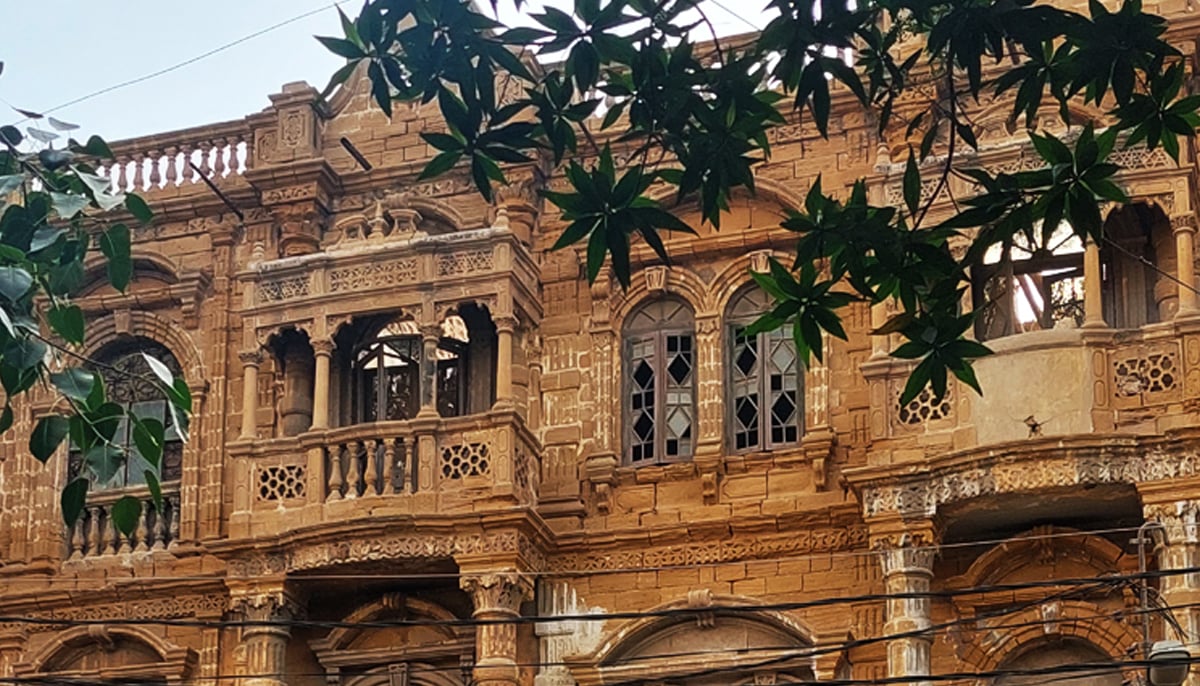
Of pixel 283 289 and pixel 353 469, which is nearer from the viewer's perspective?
pixel 353 469

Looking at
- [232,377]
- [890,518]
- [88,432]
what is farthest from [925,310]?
[232,377]

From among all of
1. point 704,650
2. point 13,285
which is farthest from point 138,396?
point 13,285

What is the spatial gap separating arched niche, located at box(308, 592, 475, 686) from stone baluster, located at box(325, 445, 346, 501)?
1.12m

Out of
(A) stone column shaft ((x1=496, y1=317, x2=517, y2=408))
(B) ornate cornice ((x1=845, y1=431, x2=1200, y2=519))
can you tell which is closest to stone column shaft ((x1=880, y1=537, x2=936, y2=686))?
(B) ornate cornice ((x1=845, y1=431, x2=1200, y2=519))

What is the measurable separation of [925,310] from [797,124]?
13279 millimetres

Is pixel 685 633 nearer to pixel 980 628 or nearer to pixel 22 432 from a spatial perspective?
pixel 980 628

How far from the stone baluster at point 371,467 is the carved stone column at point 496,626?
129 cm

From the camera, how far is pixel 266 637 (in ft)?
→ 72.5

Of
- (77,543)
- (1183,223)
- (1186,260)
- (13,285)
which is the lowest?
(13,285)

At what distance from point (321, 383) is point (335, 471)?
0.85m

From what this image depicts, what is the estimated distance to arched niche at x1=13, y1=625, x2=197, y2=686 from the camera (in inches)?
910

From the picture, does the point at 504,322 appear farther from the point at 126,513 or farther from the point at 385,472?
the point at 126,513

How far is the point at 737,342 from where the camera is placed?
22609mm

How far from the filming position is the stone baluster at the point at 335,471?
Result: 22.2m
